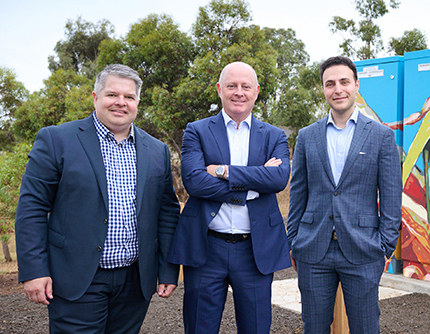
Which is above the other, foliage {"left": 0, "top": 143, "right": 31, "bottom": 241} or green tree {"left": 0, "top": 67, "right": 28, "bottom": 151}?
green tree {"left": 0, "top": 67, "right": 28, "bottom": 151}

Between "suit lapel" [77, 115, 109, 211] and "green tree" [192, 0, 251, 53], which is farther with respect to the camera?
"green tree" [192, 0, 251, 53]

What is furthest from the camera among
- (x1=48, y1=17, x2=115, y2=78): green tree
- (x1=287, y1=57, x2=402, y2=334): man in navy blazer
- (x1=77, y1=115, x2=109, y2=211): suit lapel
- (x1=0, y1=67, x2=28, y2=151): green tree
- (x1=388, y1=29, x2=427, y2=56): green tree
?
(x1=48, y1=17, x2=115, y2=78): green tree

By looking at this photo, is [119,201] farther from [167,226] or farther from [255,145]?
[255,145]

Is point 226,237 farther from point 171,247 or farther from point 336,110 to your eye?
point 336,110

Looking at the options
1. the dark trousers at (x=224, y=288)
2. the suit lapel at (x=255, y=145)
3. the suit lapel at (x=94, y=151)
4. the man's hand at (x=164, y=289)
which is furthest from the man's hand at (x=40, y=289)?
the suit lapel at (x=255, y=145)

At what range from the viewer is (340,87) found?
2.84 m

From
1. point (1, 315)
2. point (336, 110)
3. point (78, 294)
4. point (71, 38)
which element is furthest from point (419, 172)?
point (71, 38)

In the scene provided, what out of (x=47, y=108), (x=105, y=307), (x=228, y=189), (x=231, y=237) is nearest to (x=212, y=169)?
(x=228, y=189)

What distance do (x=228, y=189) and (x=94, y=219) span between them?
2.68 ft

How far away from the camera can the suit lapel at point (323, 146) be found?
2.85 meters

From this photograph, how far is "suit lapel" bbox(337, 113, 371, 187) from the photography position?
2785 mm

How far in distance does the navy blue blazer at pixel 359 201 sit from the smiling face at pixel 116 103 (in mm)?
1223

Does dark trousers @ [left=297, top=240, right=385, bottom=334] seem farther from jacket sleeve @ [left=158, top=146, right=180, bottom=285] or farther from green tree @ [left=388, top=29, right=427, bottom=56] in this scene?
green tree @ [left=388, top=29, right=427, bottom=56]

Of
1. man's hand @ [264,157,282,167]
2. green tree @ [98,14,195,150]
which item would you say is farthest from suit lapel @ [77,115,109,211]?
green tree @ [98,14,195,150]
